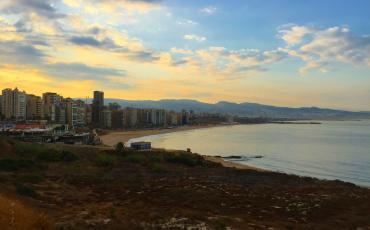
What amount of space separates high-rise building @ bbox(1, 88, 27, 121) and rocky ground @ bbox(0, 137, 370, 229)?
11137 centimetres

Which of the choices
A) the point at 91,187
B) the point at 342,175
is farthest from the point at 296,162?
the point at 91,187

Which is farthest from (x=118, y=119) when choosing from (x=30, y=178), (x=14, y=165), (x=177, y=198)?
(x=177, y=198)

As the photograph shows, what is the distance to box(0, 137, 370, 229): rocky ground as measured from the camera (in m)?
17.0

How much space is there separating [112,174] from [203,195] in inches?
428

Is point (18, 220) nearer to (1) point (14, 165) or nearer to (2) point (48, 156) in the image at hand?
(1) point (14, 165)

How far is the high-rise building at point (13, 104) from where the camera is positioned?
140m

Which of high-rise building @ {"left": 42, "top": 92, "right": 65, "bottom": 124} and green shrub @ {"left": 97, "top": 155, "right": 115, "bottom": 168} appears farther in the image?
high-rise building @ {"left": 42, "top": 92, "right": 65, "bottom": 124}

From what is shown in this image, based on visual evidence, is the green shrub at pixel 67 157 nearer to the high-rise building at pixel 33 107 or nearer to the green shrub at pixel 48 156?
the green shrub at pixel 48 156

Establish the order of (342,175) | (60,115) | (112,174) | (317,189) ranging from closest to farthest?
(317,189) → (112,174) → (342,175) → (60,115)

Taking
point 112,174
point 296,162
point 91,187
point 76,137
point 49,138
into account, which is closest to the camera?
point 91,187

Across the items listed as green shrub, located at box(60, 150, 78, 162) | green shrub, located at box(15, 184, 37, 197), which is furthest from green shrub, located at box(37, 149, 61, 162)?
green shrub, located at box(15, 184, 37, 197)

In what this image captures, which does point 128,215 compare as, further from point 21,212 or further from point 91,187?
point 91,187

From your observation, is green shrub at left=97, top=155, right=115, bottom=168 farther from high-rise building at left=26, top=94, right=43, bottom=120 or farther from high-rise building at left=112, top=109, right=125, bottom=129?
high-rise building at left=112, top=109, right=125, bottom=129

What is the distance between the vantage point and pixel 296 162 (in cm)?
5984
